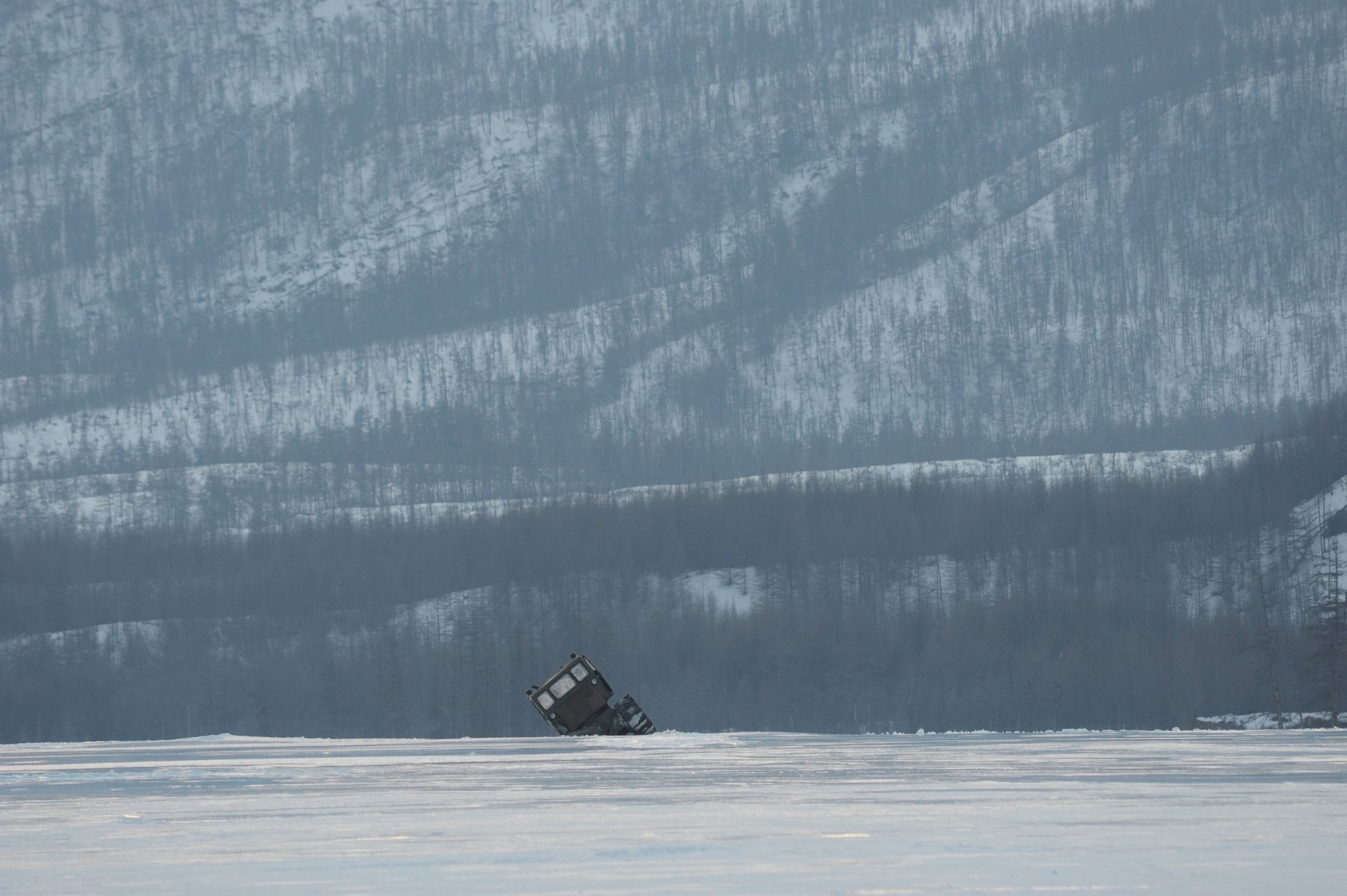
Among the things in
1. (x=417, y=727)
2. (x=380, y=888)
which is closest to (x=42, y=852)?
(x=380, y=888)

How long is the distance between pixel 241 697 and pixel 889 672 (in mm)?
63837

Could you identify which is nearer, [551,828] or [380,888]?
[380,888]

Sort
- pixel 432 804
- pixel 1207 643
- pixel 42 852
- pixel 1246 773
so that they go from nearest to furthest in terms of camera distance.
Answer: pixel 42 852, pixel 432 804, pixel 1246 773, pixel 1207 643

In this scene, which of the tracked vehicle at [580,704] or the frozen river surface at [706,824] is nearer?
the frozen river surface at [706,824]

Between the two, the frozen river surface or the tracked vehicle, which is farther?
the tracked vehicle

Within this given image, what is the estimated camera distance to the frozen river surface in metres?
28.1

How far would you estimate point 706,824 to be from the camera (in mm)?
34656

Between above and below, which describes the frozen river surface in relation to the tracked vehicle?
above

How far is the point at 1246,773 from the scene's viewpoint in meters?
44.6

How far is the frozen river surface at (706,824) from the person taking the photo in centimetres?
2806

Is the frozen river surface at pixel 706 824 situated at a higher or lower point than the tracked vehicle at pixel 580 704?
higher

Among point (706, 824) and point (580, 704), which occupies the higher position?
point (706, 824)

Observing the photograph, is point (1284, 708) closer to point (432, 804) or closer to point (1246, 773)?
point (1246, 773)

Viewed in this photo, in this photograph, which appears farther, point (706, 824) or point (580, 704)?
point (580, 704)
